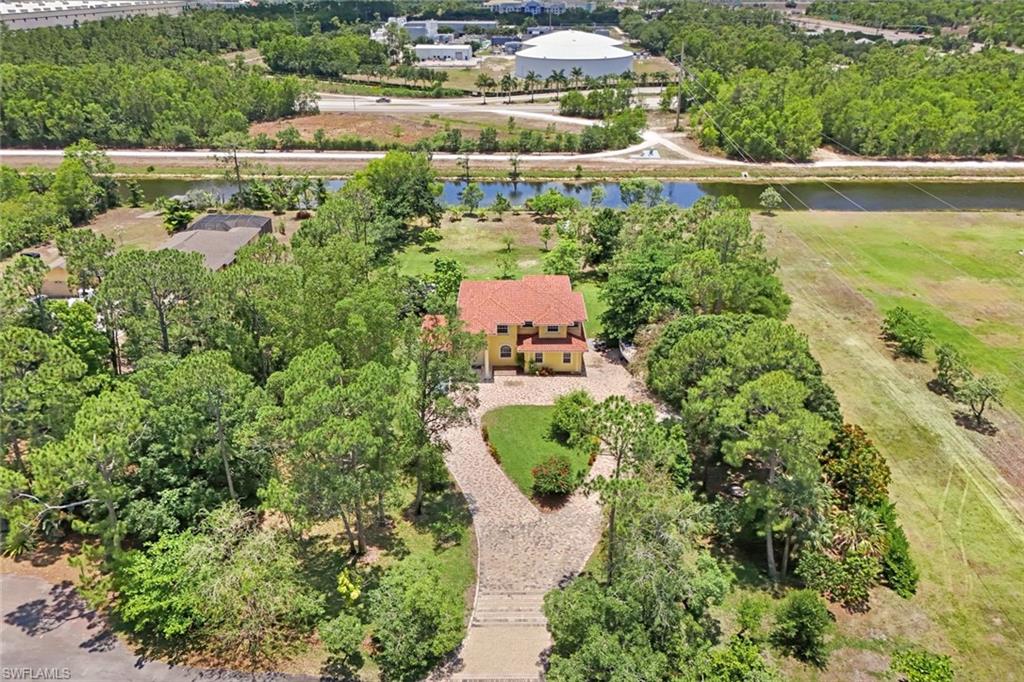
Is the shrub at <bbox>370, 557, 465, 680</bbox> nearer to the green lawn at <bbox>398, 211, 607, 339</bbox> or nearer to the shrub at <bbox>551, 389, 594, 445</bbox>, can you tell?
the shrub at <bbox>551, 389, 594, 445</bbox>

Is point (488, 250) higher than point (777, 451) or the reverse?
the reverse

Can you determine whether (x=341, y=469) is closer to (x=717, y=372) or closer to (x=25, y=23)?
(x=717, y=372)

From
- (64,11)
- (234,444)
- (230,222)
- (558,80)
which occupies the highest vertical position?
(64,11)

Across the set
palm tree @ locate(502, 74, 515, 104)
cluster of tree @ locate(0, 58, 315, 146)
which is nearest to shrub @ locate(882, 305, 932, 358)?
cluster of tree @ locate(0, 58, 315, 146)

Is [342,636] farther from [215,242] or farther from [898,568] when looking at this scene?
[215,242]

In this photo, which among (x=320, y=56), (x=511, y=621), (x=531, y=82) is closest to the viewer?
(x=511, y=621)

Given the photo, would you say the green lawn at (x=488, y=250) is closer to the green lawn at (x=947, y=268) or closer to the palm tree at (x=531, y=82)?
the green lawn at (x=947, y=268)

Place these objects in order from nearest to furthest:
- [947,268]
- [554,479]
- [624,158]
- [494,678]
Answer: [494,678], [554,479], [947,268], [624,158]

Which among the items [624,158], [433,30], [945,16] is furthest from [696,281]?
[945,16]
